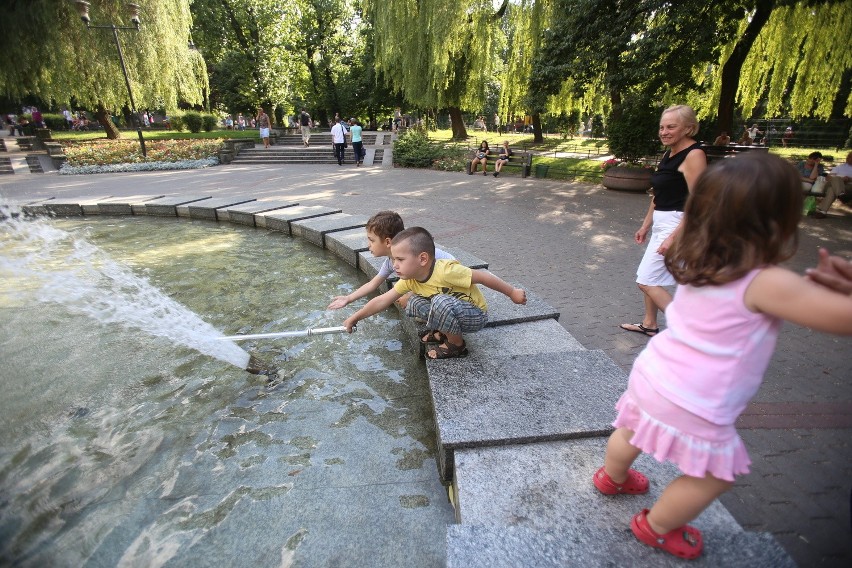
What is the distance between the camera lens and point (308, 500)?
7.56ft

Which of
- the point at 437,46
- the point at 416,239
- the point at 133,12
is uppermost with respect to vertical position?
the point at 133,12

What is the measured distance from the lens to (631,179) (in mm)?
11992

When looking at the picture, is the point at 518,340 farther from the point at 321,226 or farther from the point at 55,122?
the point at 55,122

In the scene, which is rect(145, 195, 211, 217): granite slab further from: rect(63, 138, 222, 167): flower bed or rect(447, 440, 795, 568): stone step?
rect(63, 138, 222, 167): flower bed

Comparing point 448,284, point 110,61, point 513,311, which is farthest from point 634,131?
point 110,61

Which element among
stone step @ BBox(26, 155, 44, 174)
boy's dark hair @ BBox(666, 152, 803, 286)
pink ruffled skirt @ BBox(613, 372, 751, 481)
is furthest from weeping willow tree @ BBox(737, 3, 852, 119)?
stone step @ BBox(26, 155, 44, 174)

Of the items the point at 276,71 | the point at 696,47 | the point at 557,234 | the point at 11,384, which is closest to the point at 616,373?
the point at 11,384

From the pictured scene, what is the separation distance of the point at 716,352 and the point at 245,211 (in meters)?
8.07

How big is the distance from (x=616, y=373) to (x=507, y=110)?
19154 millimetres

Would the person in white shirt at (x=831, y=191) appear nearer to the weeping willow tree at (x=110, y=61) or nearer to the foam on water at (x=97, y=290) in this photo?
the foam on water at (x=97, y=290)

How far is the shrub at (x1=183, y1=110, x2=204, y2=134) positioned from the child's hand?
3661 cm

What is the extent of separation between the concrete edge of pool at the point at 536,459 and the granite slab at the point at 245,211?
551 centimetres

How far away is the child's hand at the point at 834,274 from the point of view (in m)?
1.20

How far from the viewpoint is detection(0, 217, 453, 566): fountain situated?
210 centimetres
